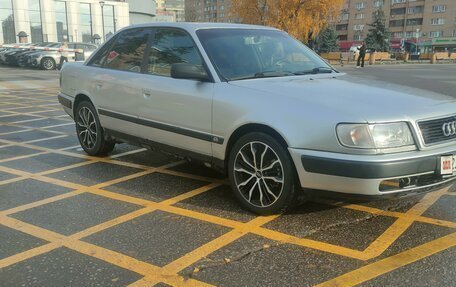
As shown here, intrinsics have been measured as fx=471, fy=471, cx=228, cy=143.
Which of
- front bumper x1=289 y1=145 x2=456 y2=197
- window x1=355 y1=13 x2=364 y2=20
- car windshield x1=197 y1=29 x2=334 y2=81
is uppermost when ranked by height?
window x1=355 y1=13 x2=364 y2=20

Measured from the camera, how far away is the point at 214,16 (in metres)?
152

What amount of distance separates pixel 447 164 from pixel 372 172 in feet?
2.26

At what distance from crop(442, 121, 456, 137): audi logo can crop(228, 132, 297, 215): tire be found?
1197 millimetres

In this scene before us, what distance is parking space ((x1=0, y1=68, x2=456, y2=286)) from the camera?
3.02 m

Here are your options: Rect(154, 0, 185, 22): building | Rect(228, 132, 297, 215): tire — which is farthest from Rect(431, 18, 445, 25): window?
Rect(228, 132, 297, 215): tire

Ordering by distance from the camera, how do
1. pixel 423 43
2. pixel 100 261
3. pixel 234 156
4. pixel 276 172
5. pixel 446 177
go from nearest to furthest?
pixel 100 261 < pixel 446 177 < pixel 276 172 < pixel 234 156 < pixel 423 43

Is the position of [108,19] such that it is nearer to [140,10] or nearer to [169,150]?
[140,10]

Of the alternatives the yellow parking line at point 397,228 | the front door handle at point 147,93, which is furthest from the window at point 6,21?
the yellow parking line at point 397,228

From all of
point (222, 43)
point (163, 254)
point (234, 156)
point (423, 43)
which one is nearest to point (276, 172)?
point (234, 156)

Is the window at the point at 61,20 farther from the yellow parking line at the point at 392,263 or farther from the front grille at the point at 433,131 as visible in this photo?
the yellow parking line at the point at 392,263

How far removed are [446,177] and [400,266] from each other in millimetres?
915

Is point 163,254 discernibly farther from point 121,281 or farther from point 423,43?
point 423,43

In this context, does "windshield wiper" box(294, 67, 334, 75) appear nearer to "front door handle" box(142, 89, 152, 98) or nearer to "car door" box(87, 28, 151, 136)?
"front door handle" box(142, 89, 152, 98)

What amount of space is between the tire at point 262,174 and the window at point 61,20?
53.4 m
